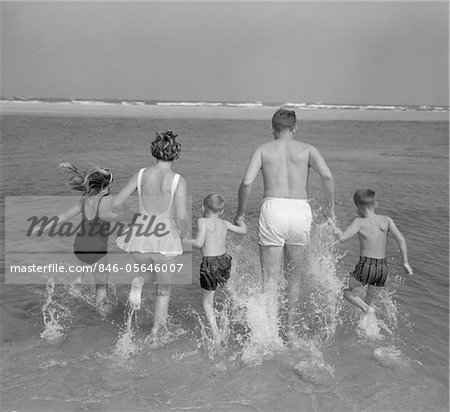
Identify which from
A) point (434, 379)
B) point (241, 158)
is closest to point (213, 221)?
point (434, 379)

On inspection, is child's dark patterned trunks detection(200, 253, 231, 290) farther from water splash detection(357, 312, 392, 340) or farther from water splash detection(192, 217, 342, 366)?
water splash detection(357, 312, 392, 340)

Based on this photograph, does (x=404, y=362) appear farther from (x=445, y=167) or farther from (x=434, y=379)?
(x=445, y=167)

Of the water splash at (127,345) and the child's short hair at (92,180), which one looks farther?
the child's short hair at (92,180)

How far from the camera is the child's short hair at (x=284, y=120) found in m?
4.75

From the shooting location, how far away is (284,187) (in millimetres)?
4727

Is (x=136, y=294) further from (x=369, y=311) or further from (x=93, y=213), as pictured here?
(x=369, y=311)

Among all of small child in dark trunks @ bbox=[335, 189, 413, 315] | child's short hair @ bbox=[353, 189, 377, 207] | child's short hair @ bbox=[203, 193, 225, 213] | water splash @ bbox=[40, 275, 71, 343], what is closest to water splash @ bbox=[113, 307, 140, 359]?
water splash @ bbox=[40, 275, 71, 343]

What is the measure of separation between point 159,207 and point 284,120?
1483 millimetres

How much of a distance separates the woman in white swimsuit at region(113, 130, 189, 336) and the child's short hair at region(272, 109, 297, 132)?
101 centimetres

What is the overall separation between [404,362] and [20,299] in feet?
14.2

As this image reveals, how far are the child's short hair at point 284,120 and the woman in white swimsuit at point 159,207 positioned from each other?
1.01 metres

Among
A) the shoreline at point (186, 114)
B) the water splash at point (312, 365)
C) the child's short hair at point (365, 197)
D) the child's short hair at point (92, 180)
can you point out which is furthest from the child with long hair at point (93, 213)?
the shoreline at point (186, 114)

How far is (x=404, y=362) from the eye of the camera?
467 cm

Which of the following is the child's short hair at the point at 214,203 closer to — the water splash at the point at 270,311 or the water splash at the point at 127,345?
the water splash at the point at 270,311
